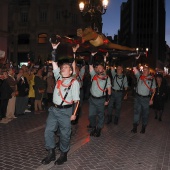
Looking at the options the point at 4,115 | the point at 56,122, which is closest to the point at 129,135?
Answer: the point at 56,122

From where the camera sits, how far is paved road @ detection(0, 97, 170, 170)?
226 inches

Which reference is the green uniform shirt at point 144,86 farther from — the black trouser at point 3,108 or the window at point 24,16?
the window at point 24,16

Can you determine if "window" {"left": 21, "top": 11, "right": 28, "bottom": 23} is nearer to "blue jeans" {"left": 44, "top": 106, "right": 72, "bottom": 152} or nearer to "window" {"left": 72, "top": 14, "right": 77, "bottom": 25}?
"window" {"left": 72, "top": 14, "right": 77, "bottom": 25}

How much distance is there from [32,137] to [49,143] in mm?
2219

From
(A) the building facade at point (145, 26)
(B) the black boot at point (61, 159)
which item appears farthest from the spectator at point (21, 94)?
(A) the building facade at point (145, 26)

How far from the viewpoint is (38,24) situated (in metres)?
42.7

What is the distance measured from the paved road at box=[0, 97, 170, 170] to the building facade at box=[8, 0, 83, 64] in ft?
109

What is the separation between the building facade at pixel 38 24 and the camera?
136 feet

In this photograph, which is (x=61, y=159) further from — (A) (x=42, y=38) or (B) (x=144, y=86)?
(A) (x=42, y=38)

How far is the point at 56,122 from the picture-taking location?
577 centimetres

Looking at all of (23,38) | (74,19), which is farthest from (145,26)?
(23,38)

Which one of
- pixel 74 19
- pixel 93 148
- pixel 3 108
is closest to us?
pixel 93 148

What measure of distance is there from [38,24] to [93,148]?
37988 millimetres

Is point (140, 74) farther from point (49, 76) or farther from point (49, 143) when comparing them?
Result: point (49, 76)
